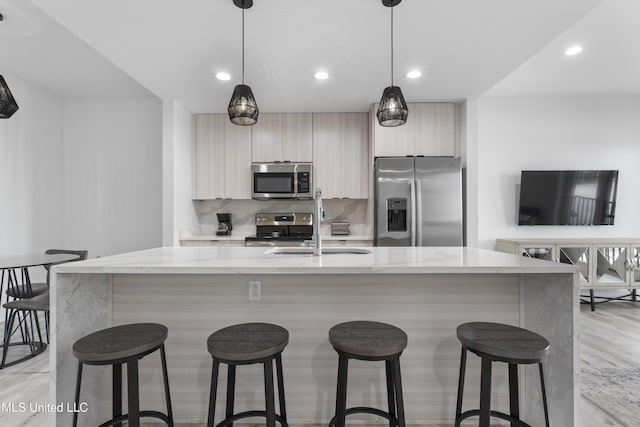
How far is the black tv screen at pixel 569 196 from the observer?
407 cm

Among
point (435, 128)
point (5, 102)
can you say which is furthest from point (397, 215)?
point (5, 102)

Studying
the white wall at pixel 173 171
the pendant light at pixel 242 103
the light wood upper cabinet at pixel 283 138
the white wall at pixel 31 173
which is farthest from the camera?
the light wood upper cabinet at pixel 283 138

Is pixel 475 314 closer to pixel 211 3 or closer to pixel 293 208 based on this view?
pixel 211 3

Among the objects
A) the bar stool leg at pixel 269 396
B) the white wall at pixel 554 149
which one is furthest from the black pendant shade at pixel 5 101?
the white wall at pixel 554 149

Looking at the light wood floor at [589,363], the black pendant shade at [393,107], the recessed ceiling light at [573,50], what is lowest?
the light wood floor at [589,363]

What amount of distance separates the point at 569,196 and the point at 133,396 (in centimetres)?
489

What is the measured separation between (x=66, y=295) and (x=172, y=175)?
234 cm

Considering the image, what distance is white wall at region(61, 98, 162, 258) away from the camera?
14.0 feet

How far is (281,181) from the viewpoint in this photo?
404cm

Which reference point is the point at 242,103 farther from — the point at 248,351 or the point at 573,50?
the point at 573,50

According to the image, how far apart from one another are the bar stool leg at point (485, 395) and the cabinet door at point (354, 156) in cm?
290

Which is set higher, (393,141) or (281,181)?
(393,141)

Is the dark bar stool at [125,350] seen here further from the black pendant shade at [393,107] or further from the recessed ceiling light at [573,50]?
the recessed ceiling light at [573,50]

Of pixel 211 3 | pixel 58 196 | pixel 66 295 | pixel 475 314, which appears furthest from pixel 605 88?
pixel 58 196
